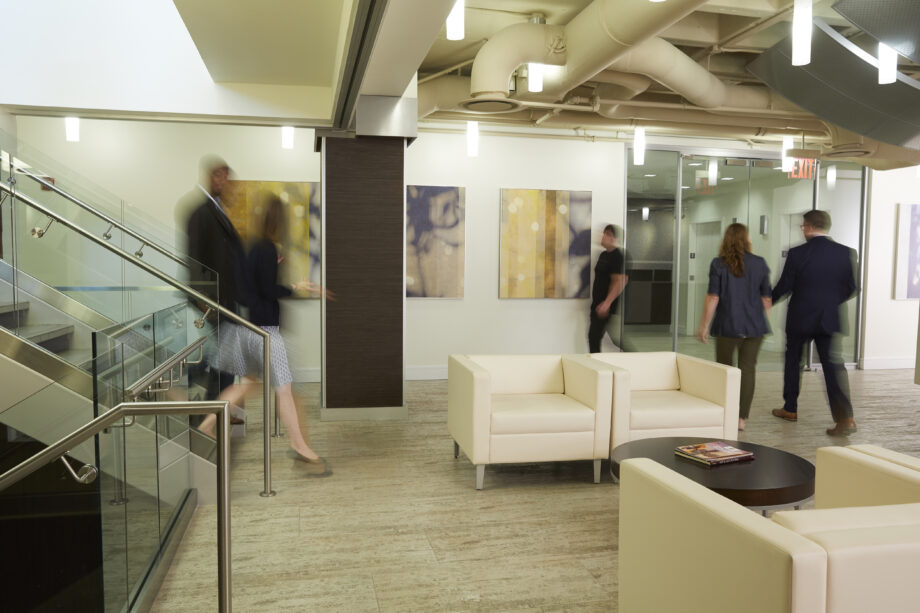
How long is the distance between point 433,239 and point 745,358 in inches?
146

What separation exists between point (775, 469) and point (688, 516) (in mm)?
1620

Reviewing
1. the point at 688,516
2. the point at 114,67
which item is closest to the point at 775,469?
the point at 688,516

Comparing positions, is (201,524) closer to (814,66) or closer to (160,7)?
(160,7)

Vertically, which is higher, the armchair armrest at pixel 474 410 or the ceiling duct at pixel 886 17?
the ceiling duct at pixel 886 17

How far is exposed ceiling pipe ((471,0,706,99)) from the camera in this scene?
4641mm

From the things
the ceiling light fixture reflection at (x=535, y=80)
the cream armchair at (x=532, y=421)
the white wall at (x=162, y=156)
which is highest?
the ceiling light fixture reflection at (x=535, y=80)

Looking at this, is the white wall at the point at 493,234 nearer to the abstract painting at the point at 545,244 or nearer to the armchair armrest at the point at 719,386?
the abstract painting at the point at 545,244

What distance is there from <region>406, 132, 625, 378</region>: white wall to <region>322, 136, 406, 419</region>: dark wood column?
6.63ft

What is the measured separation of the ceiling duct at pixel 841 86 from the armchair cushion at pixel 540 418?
3.79 meters

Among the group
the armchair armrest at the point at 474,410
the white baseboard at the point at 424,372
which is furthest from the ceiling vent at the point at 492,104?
the white baseboard at the point at 424,372

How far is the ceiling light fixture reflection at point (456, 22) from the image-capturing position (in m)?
3.67

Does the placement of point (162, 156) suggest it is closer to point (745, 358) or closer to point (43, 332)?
point (43, 332)

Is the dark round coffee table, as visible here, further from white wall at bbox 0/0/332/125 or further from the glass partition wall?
the glass partition wall

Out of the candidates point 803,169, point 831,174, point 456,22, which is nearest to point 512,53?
point 456,22
